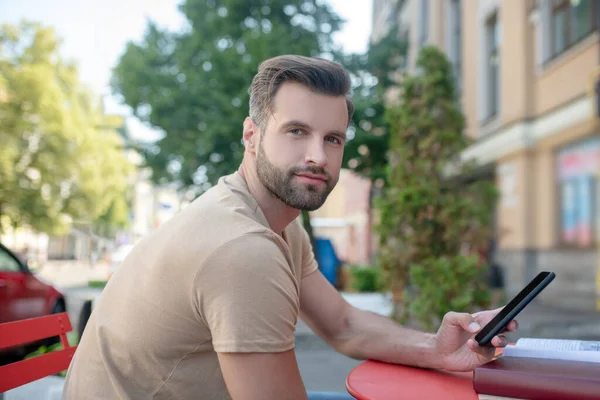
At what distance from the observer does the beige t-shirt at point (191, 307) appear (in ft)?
4.37

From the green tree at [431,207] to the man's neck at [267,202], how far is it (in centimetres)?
592

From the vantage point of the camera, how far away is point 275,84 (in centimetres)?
171

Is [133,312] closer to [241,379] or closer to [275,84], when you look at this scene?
[241,379]

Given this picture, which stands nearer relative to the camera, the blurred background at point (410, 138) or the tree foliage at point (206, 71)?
the blurred background at point (410, 138)

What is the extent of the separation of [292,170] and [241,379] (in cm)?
59

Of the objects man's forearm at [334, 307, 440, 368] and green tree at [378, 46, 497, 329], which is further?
green tree at [378, 46, 497, 329]

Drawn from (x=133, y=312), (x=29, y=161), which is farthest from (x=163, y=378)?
(x=29, y=161)

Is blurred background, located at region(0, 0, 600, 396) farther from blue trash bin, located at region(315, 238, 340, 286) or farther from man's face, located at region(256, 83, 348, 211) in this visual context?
man's face, located at region(256, 83, 348, 211)

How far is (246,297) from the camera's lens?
4.35ft

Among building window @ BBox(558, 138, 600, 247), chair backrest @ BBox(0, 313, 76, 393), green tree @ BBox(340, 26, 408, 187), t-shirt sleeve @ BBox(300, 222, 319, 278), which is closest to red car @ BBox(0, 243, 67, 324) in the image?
chair backrest @ BBox(0, 313, 76, 393)

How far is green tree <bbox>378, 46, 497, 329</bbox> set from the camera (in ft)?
24.7

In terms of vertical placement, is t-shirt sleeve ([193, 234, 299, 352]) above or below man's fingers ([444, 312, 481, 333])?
above

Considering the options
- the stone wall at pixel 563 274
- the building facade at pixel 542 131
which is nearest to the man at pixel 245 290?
the building facade at pixel 542 131

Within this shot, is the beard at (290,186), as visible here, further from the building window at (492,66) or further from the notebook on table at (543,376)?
the building window at (492,66)
